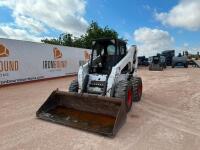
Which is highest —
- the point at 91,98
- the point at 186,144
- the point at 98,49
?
the point at 98,49

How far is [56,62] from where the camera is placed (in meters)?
15.4

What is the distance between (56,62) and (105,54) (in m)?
8.99

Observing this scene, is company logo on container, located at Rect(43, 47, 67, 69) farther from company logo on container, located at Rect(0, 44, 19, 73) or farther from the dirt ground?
the dirt ground

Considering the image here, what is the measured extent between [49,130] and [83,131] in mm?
784

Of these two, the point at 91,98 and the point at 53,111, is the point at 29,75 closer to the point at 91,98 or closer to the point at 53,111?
the point at 53,111

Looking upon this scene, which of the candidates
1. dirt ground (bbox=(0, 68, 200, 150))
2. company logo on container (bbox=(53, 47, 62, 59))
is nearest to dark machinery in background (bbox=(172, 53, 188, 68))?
company logo on container (bbox=(53, 47, 62, 59))

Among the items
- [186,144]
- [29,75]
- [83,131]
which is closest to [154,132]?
[186,144]

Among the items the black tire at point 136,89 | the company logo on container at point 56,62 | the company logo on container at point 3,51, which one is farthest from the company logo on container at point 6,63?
the black tire at point 136,89

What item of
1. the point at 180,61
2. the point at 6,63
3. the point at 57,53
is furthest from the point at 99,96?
the point at 180,61

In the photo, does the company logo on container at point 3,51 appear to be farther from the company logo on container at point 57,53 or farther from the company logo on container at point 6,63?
the company logo on container at point 57,53

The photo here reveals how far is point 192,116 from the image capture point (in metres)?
6.12

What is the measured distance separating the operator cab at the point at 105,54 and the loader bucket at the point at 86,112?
151 cm

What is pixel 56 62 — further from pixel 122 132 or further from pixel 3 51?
pixel 122 132

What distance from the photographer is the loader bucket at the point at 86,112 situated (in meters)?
4.77
